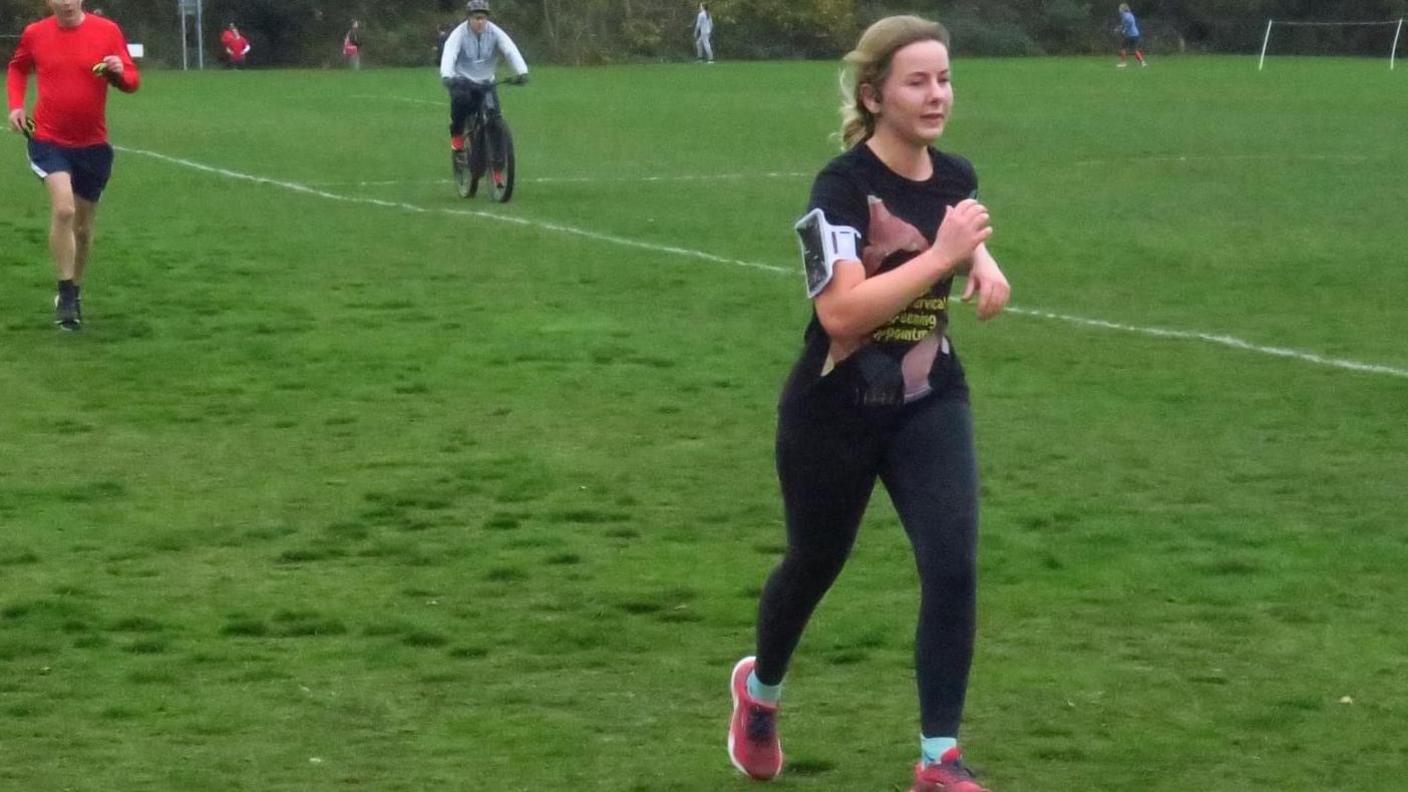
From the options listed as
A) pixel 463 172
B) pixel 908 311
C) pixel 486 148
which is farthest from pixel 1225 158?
pixel 908 311

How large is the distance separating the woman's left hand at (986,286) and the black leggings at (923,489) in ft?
0.88

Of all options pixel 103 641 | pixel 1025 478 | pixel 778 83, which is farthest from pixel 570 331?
pixel 778 83

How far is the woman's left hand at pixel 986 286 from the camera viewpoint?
5109 mm

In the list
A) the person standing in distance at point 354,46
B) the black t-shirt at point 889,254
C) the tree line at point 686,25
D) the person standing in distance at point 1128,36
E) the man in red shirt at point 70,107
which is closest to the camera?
the black t-shirt at point 889,254

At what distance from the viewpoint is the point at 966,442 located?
5.31 meters

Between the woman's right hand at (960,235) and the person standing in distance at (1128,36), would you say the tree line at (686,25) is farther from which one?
→ the woman's right hand at (960,235)

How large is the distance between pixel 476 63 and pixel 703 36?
52.6 meters

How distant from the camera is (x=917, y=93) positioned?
5109mm

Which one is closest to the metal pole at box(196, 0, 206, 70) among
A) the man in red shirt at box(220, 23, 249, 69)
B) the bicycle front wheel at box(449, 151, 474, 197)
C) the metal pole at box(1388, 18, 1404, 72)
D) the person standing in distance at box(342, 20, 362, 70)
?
the man in red shirt at box(220, 23, 249, 69)

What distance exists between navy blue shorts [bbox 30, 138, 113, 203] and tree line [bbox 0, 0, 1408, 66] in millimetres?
58649

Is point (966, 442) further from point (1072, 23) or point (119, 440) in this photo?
point (1072, 23)

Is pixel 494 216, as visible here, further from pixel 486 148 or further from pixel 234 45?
pixel 234 45

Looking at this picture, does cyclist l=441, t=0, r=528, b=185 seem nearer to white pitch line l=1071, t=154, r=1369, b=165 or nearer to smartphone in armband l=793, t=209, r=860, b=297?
white pitch line l=1071, t=154, r=1369, b=165

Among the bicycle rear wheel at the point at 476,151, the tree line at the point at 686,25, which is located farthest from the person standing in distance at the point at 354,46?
the bicycle rear wheel at the point at 476,151
